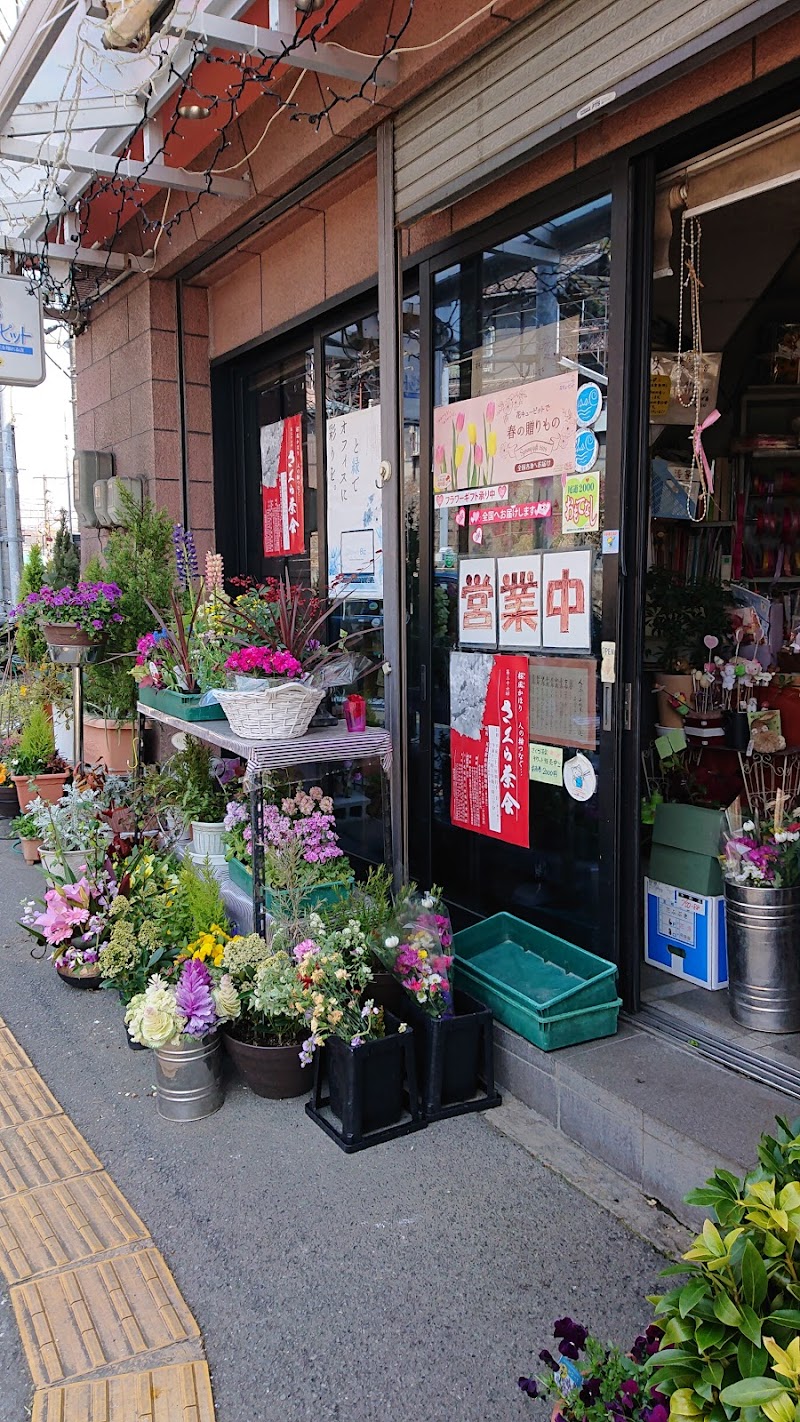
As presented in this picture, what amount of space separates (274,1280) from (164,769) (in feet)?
10.7

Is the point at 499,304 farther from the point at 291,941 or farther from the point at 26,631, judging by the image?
the point at 26,631

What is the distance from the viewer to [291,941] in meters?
3.48

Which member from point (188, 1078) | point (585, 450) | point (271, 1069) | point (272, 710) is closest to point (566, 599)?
point (585, 450)

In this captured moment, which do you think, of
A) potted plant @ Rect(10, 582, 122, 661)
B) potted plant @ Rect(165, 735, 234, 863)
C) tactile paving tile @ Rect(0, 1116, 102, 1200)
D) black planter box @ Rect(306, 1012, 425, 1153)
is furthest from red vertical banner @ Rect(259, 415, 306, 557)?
tactile paving tile @ Rect(0, 1116, 102, 1200)

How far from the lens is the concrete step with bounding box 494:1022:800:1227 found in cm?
275

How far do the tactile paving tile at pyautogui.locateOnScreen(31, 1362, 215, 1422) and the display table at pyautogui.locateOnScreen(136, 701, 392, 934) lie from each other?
1.63 m

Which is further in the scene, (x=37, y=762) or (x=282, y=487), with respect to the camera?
(x=37, y=762)

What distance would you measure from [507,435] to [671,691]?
1591 mm

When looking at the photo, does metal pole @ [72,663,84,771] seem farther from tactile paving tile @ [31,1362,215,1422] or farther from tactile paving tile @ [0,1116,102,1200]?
tactile paving tile @ [31,1362,215,1422]

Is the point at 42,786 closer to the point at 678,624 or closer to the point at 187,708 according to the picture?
the point at 187,708

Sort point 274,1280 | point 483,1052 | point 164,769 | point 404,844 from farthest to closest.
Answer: point 164,769
point 404,844
point 483,1052
point 274,1280

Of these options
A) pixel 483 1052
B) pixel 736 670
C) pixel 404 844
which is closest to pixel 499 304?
pixel 736 670

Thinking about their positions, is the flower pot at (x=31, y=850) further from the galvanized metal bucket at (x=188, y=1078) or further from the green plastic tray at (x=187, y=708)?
the galvanized metal bucket at (x=188, y=1078)

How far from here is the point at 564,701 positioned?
3627mm
